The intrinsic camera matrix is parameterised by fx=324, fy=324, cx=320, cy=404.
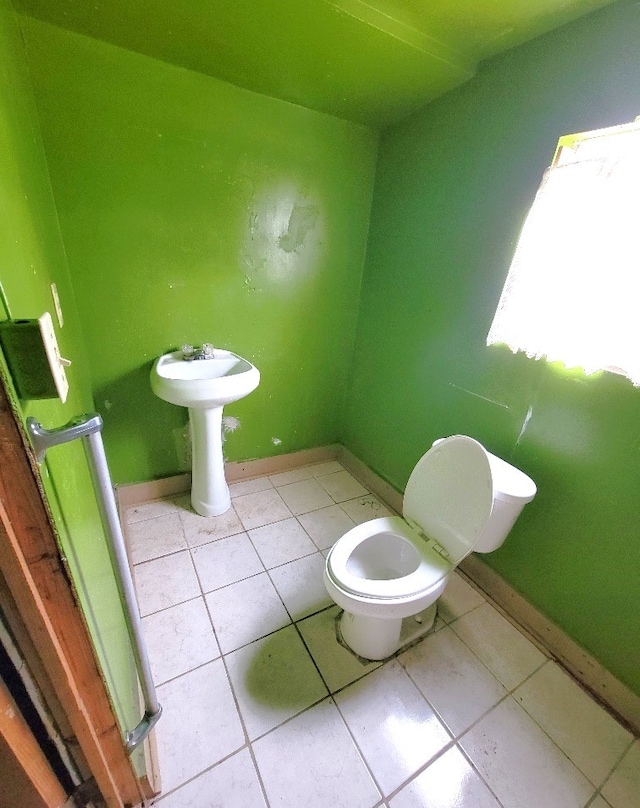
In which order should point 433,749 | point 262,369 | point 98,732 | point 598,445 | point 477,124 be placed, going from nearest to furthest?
point 98,732
point 433,749
point 598,445
point 477,124
point 262,369

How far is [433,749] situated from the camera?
99 cm

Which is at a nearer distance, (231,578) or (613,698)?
(613,698)

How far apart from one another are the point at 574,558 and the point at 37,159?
2.31 m

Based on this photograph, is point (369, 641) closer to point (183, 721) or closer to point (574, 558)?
point (183, 721)

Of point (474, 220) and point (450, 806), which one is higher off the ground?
point (474, 220)

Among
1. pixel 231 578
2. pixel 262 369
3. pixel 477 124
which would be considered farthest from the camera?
pixel 262 369

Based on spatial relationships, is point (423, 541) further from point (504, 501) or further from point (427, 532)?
point (504, 501)

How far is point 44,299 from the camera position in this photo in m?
0.78

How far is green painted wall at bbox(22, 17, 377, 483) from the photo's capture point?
4.10 feet

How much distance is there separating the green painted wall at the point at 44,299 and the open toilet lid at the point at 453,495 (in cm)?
105

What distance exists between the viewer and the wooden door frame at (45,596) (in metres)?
0.36

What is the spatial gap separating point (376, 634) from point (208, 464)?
1.10 metres

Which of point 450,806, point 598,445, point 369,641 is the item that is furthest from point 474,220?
point 450,806

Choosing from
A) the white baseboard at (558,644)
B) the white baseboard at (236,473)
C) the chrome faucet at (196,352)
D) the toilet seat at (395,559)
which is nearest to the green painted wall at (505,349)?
the white baseboard at (558,644)
